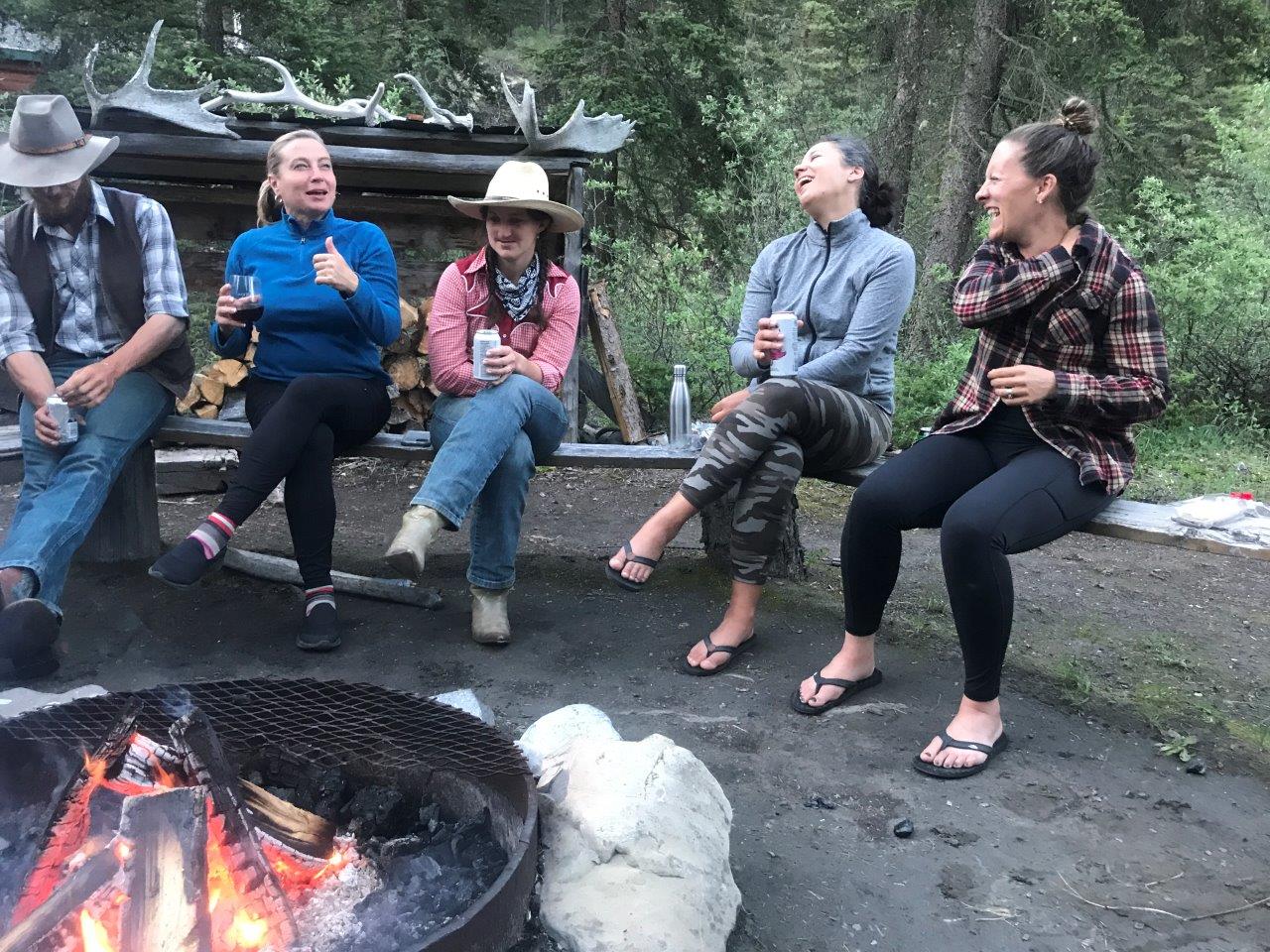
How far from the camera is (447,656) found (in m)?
3.76

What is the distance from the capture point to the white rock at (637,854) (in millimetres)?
2061

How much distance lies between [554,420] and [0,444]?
6.73ft

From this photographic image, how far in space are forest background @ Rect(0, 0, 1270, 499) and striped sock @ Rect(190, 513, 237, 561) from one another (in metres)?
4.54

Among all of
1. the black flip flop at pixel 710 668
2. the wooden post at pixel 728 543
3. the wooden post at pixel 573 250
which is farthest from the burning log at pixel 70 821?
the wooden post at pixel 573 250

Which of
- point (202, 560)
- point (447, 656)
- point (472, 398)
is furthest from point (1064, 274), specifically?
point (202, 560)

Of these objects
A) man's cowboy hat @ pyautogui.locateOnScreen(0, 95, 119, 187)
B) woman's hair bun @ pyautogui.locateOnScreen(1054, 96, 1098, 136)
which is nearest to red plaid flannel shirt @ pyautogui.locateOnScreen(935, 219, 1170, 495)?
woman's hair bun @ pyautogui.locateOnScreen(1054, 96, 1098, 136)

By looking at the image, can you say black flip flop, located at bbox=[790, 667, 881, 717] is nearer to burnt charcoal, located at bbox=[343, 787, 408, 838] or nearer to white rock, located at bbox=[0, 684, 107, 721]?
burnt charcoal, located at bbox=[343, 787, 408, 838]

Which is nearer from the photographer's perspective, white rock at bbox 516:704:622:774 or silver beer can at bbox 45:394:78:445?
white rock at bbox 516:704:622:774

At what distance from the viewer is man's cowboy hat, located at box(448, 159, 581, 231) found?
391 centimetres

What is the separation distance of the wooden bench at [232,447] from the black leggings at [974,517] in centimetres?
14

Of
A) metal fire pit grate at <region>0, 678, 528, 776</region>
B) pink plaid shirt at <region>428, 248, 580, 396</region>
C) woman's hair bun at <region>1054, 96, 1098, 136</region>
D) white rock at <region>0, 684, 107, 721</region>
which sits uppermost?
woman's hair bun at <region>1054, 96, 1098, 136</region>

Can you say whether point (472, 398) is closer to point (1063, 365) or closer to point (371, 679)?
point (371, 679)

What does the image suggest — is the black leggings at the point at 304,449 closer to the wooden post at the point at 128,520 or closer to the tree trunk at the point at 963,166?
the wooden post at the point at 128,520

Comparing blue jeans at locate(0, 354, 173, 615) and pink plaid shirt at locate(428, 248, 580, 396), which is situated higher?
pink plaid shirt at locate(428, 248, 580, 396)
